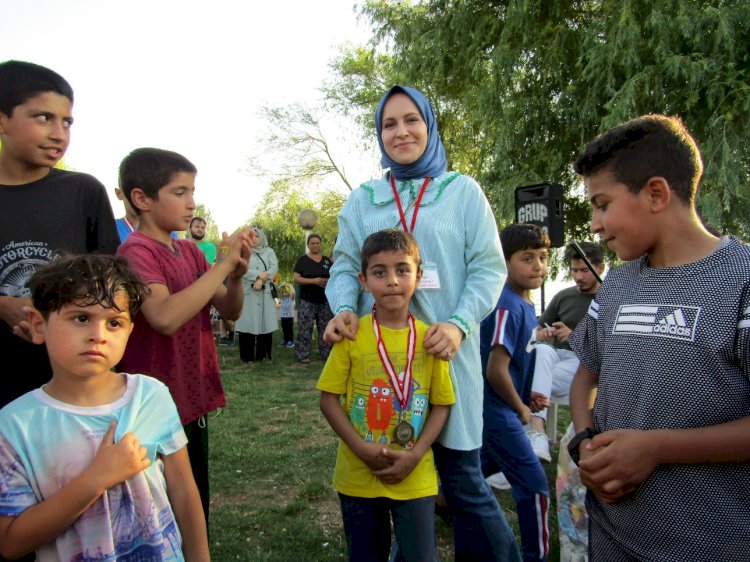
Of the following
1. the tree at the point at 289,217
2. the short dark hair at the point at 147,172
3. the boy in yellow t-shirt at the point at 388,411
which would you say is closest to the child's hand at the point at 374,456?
the boy in yellow t-shirt at the point at 388,411

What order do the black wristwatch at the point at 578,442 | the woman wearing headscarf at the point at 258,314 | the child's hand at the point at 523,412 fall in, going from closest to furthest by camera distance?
the black wristwatch at the point at 578,442 < the child's hand at the point at 523,412 < the woman wearing headscarf at the point at 258,314

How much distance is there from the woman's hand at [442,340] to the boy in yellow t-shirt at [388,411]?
83 millimetres

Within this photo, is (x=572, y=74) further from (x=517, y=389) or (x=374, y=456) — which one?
(x=374, y=456)

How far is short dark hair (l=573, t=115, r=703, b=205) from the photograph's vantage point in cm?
158

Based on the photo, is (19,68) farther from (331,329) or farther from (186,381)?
(331,329)

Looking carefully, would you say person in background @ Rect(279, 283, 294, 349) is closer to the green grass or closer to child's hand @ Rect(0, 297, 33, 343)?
the green grass

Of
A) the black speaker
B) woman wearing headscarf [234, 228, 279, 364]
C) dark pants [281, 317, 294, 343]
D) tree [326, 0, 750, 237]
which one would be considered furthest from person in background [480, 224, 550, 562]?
dark pants [281, 317, 294, 343]

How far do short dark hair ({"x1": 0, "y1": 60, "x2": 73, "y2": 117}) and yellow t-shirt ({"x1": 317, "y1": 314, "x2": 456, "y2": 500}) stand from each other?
1.37m

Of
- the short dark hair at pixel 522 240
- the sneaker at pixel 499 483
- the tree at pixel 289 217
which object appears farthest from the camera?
the tree at pixel 289 217

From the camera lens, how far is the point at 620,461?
1473 mm

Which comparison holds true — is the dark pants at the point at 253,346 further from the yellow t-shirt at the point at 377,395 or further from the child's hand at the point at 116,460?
the child's hand at the point at 116,460

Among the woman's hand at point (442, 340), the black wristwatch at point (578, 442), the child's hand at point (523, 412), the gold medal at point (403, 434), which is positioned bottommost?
the child's hand at point (523, 412)

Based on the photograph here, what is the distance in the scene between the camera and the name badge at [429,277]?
2242 mm

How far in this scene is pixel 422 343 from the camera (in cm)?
216
